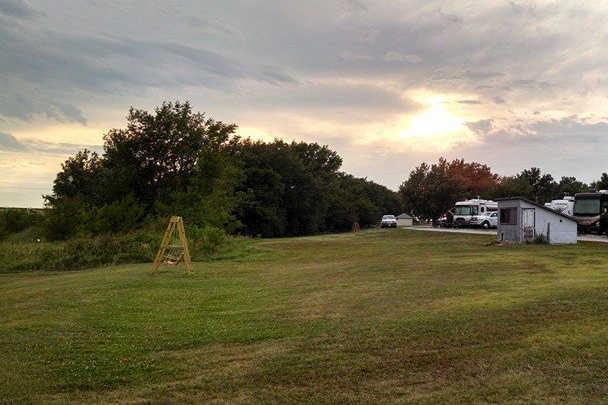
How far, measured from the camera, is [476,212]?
172ft

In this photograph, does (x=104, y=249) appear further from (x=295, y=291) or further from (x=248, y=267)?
(x=295, y=291)

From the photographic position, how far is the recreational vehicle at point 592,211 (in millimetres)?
37219

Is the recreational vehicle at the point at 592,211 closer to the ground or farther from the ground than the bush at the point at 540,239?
farther from the ground

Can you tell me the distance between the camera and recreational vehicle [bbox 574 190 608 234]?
37.2 metres

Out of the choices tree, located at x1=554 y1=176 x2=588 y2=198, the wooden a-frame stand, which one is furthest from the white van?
the wooden a-frame stand

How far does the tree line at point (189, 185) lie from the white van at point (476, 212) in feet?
73.6

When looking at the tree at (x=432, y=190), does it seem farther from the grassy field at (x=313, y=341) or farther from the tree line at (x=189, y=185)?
the grassy field at (x=313, y=341)

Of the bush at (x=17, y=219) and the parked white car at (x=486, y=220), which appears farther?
the parked white car at (x=486, y=220)

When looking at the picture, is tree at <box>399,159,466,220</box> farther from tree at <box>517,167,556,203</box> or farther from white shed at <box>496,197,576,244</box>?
white shed at <box>496,197,576,244</box>

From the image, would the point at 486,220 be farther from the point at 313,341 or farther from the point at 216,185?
the point at 313,341

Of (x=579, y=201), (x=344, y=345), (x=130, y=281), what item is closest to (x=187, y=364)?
(x=344, y=345)

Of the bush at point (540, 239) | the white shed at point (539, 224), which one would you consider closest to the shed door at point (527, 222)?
the white shed at point (539, 224)

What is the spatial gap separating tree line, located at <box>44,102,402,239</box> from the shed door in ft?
57.6

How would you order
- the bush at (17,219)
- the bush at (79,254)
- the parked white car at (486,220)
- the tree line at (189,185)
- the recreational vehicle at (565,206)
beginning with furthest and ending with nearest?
the parked white car at (486,220) < the bush at (17,219) < the recreational vehicle at (565,206) < the tree line at (189,185) < the bush at (79,254)
